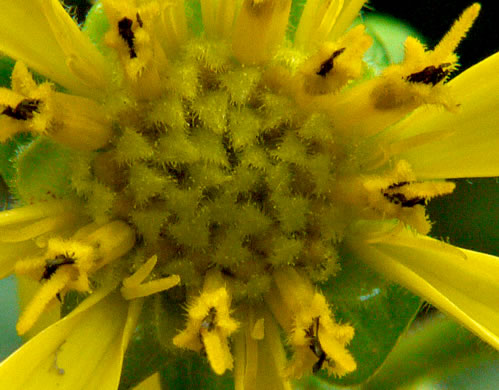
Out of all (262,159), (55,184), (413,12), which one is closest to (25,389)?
(55,184)

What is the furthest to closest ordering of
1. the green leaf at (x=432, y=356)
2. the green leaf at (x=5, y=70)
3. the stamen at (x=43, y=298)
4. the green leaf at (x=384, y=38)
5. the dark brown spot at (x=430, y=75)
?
the green leaf at (x=432, y=356) < the green leaf at (x=384, y=38) < the green leaf at (x=5, y=70) < the dark brown spot at (x=430, y=75) < the stamen at (x=43, y=298)

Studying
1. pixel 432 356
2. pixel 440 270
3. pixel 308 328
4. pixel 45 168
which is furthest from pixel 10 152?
pixel 432 356

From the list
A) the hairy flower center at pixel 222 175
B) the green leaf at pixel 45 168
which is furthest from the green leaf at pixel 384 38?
the green leaf at pixel 45 168

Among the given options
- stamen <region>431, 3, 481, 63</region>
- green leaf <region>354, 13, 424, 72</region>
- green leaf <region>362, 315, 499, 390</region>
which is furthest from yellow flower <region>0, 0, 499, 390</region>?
green leaf <region>362, 315, 499, 390</region>

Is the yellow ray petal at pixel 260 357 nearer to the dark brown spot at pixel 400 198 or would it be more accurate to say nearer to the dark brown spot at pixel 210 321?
the dark brown spot at pixel 210 321

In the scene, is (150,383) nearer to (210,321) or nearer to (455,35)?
(210,321)

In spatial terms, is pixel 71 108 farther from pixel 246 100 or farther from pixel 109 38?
pixel 246 100
